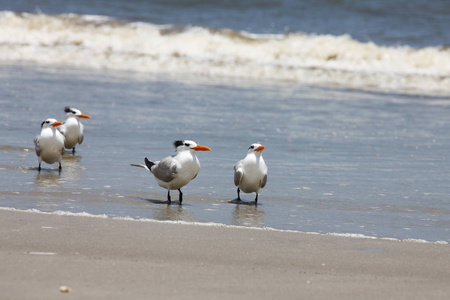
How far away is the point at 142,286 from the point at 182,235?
1.45m

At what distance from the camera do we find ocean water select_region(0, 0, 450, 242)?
24.8 feet

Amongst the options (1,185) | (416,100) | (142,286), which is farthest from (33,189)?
(416,100)

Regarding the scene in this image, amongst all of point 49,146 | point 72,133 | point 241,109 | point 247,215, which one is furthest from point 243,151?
point 241,109

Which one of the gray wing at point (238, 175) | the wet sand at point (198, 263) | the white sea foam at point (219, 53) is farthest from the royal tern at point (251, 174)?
the white sea foam at point (219, 53)

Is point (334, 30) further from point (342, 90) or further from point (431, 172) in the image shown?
point (431, 172)

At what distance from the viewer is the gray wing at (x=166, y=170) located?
24.8 ft

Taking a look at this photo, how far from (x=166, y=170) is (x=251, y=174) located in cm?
85

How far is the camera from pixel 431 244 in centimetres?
617

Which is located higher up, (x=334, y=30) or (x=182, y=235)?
(x=334, y=30)

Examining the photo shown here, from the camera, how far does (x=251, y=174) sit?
7.75m

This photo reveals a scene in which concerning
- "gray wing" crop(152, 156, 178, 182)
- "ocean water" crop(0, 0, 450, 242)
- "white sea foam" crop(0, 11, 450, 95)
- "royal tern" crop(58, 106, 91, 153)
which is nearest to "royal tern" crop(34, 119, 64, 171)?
"ocean water" crop(0, 0, 450, 242)

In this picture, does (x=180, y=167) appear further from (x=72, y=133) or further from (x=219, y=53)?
(x=219, y=53)

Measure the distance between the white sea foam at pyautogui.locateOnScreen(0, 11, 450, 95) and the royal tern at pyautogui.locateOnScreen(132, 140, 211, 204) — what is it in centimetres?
1274

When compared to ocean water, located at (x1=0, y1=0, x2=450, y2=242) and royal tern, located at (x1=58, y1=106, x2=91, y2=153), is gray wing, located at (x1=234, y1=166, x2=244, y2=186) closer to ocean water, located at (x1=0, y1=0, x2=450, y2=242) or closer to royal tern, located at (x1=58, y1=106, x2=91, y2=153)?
ocean water, located at (x1=0, y1=0, x2=450, y2=242)
